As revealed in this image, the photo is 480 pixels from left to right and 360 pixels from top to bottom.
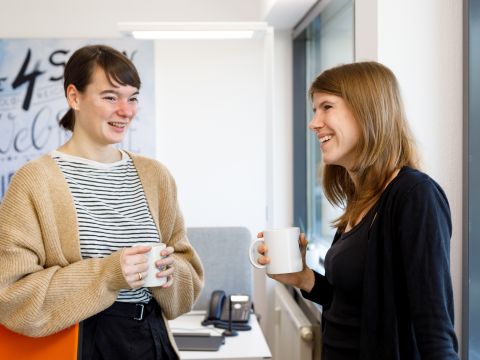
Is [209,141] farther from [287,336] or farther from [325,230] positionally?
[287,336]

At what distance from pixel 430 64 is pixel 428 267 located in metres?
0.74

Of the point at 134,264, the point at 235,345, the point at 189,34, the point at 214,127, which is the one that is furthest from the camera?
the point at 214,127

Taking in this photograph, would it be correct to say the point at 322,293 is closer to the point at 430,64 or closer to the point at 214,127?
the point at 430,64

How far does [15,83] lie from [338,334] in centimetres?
273

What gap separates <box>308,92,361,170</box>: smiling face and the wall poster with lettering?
2.21 meters

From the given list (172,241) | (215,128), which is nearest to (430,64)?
(172,241)

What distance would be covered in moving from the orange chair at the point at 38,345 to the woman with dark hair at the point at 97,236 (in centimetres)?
4

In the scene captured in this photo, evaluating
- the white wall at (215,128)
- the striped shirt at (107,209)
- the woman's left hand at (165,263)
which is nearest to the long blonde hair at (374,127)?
the woman's left hand at (165,263)

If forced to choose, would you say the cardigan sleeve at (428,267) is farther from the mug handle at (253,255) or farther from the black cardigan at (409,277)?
the mug handle at (253,255)

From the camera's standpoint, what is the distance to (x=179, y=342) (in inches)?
90.4

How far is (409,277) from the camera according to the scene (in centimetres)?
109

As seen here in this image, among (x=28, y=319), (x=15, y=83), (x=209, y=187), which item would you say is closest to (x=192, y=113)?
(x=209, y=187)

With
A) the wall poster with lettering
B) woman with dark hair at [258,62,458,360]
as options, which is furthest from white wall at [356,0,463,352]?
the wall poster with lettering

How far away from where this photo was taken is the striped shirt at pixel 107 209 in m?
1.47
